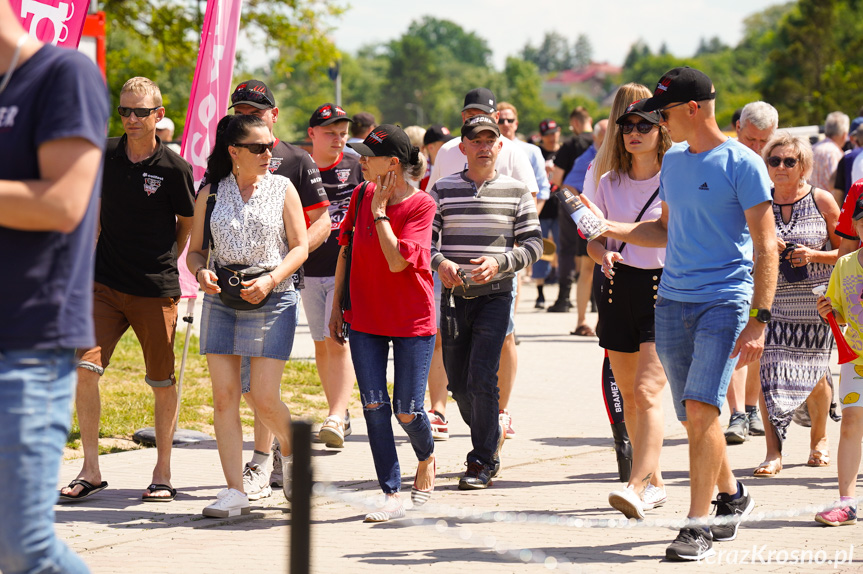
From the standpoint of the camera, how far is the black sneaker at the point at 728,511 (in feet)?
17.5

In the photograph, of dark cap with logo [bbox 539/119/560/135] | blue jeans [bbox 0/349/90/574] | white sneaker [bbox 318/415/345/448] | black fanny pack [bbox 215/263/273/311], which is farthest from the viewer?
dark cap with logo [bbox 539/119/560/135]

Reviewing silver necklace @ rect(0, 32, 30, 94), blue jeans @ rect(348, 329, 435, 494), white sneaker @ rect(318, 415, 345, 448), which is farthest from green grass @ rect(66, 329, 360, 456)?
silver necklace @ rect(0, 32, 30, 94)

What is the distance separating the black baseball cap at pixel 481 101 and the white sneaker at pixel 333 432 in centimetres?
247

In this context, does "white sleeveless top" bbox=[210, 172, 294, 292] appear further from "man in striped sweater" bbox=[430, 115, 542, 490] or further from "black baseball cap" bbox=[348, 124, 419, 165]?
"man in striped sweater" bbox=[430, 115, 542, 490]

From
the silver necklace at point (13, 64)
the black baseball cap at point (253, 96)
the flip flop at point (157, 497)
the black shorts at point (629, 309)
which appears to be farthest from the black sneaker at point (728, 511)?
the silver necklace at point (13, 64)

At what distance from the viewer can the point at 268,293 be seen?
573cm

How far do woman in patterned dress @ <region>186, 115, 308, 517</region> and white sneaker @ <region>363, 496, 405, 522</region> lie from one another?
62 cm

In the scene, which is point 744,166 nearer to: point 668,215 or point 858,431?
point 668,215

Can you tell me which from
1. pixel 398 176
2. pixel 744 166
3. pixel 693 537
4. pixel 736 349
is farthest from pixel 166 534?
pixel 744 166

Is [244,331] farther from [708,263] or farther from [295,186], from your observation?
[708,263]

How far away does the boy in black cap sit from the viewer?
16.4 ft

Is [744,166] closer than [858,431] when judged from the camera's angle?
Yes

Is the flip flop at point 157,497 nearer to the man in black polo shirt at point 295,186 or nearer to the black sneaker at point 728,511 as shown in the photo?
the man in black polo shirt at point 295,186

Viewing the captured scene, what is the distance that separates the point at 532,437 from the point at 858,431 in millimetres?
2874
